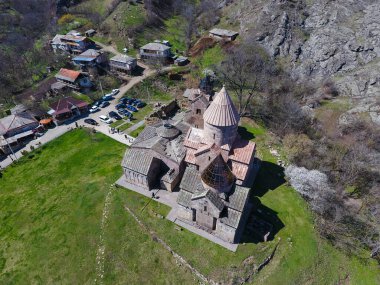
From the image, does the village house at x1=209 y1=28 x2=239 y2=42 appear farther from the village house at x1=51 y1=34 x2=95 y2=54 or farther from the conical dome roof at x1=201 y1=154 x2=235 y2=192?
the conical dome roof at x1=201 y1=154 x2=235 y2=192

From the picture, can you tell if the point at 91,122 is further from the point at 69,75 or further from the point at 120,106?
the point at 69,75

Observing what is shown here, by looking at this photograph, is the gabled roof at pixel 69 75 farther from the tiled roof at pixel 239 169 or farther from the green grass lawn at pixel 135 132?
the tiled roof at pixel 239 169

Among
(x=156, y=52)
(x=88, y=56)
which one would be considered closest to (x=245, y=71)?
(x=156, y=52)

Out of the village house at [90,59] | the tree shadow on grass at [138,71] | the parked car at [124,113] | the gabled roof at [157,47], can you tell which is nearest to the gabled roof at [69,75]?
the village house at [90,59]

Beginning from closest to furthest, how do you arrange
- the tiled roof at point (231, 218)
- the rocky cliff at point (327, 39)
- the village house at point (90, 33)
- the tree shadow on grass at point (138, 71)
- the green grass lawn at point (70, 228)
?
1. the tiled roof at point (231, 218)
2. the green grass lawn at point (70, 228)
3. the rocky cliff at point (327, 39)
4. the tree shadow on grass at point (138, 71)
5. the village house at point (90, 33)

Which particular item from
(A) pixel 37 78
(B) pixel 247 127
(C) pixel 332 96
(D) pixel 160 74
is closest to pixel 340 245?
(B) pixel 247 127

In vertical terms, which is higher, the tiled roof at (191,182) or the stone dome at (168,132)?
the stone dome at (168,132)
